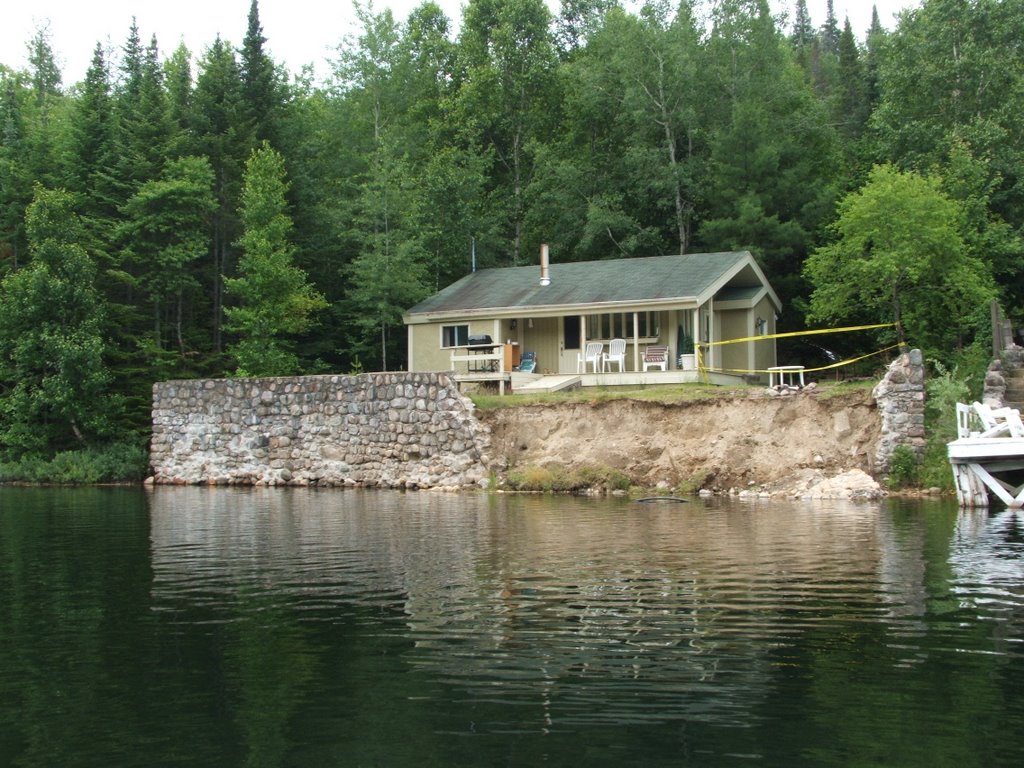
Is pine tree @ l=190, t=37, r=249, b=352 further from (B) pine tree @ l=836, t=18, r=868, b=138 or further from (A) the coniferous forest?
(B) pine tree @ l=836, t=18, r=868, b=138

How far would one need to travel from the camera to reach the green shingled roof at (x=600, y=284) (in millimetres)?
32188

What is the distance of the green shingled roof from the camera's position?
32188 mm

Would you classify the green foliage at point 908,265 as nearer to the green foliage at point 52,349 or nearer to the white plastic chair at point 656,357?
the white plastic chair at point 656,357

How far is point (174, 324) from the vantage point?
39.8m

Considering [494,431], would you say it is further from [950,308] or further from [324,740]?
[324,740]

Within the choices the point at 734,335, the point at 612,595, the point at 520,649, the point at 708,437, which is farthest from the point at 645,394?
the point at 520,649

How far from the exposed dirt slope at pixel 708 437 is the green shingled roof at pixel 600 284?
5044mm

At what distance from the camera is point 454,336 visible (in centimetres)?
3547

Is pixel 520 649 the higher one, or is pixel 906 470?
pixel 906 470

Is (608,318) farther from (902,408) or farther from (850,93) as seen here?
(850,93)

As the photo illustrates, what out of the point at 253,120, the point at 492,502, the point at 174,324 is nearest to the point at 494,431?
the point at 492,502

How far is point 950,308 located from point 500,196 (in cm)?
2205

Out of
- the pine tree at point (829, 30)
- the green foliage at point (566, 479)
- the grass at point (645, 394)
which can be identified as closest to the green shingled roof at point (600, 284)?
the grass at point (645, 394)

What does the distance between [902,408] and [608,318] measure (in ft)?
38.1
